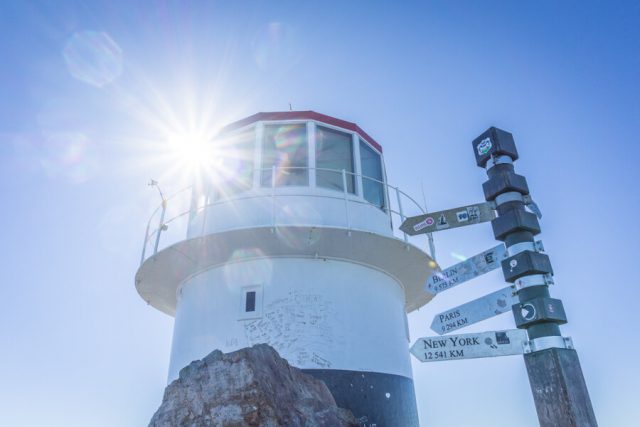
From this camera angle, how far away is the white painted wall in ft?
27.3

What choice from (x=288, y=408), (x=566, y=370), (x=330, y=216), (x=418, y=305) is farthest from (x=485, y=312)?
(x=418, y=305)

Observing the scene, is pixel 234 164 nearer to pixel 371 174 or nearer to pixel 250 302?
pixel 371 174

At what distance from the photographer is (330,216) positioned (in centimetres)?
943

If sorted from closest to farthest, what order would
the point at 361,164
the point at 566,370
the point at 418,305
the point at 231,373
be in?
the point at 566,370 < the point at 231,373 < the point at 361,164 < the point at 418,305

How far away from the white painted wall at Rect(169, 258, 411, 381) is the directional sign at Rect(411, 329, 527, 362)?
3.97 m

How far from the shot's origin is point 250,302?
8.74m

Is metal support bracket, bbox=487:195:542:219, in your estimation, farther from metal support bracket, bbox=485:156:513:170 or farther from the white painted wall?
the white painted wall

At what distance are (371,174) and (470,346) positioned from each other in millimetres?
7039

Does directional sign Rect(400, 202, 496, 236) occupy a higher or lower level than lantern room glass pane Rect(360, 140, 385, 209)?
lower

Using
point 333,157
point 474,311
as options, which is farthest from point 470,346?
point 333,157

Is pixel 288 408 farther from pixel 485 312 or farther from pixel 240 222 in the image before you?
pixel 240 222

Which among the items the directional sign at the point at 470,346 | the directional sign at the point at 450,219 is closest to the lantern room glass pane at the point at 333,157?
the directional sign at the point at 450,219

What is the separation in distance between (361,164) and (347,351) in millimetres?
4366

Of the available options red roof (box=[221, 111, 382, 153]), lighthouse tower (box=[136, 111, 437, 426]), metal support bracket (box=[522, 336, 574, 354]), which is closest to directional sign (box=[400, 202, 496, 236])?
metal support bracket (box=[522, 336, 574, 354])
